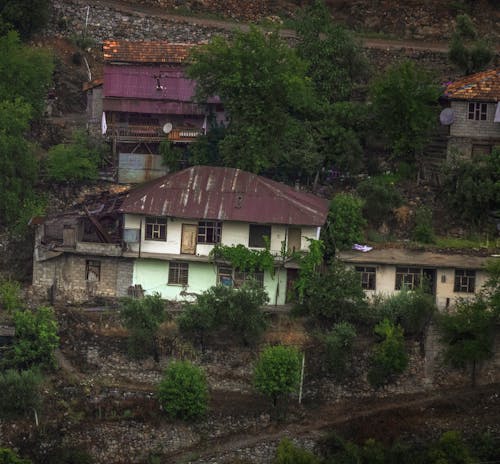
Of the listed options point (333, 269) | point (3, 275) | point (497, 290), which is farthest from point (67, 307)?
point (497, 290)

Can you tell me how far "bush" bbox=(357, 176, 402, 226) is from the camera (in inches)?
2805

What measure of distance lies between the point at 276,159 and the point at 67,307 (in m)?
10.3

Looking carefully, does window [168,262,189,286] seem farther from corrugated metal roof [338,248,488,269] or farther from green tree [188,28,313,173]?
corrugated metal roof [338,248,488,269]

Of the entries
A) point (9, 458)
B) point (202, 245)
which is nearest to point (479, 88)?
point (202, 245)

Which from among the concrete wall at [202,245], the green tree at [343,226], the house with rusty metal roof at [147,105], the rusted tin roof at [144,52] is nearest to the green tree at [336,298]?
the green tree at [343,226]

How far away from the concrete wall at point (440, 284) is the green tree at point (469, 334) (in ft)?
6.64

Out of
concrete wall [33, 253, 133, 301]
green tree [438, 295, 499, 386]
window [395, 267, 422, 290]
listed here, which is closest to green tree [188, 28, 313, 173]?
concrete wall [33, 253, 133, 301]

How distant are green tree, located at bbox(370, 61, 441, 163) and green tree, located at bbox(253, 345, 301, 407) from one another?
12987 millimetres

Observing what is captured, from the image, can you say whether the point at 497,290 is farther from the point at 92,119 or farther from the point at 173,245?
the point at 92,119

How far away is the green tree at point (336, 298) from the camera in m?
66.9

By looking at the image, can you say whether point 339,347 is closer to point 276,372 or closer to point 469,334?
point 276,372

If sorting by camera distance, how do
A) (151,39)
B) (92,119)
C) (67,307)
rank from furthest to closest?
(151,39) → (92,119) → (67,307)

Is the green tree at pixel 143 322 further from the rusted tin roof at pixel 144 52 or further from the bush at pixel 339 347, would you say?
the rusted tin roof at pixel 144 52

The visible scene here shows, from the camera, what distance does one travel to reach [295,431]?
64.7m
